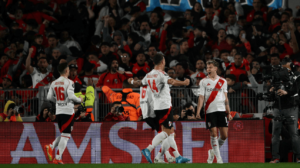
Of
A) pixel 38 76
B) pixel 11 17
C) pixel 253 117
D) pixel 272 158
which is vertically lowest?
pixel 272 158

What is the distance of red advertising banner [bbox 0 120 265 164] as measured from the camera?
9461 mm

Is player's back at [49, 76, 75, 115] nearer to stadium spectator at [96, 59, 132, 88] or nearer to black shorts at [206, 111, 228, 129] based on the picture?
stadium spectator at [96, 59, 132, 88]

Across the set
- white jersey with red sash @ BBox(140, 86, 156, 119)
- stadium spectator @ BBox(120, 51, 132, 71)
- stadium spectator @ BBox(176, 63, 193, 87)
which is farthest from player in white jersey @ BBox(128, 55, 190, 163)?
stadium spectator @ BBox(120, 51, 132, 71)

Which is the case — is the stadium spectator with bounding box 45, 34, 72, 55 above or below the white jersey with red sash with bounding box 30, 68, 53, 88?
above

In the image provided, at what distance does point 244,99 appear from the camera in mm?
9891

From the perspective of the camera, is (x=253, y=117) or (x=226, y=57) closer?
(x=253, y=117)

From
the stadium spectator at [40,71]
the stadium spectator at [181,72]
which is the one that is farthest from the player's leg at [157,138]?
the stadium spectator at [40,71]

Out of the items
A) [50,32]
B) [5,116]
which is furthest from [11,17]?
[5,116]

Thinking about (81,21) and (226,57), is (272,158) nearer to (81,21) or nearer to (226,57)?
(226,57)

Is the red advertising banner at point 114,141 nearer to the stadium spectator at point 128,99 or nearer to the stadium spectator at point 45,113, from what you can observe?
the stadium spectator at point 45,113

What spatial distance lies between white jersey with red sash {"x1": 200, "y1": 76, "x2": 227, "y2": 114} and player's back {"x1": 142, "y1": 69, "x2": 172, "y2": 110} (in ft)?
2.68

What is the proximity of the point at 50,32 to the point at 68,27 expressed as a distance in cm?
79

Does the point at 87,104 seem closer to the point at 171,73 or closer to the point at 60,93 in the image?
the point at 60,93

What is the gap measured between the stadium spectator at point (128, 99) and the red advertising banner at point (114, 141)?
57cm
